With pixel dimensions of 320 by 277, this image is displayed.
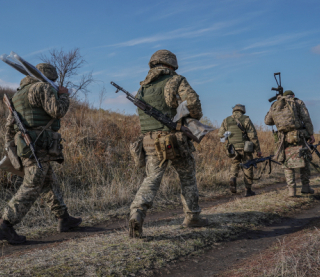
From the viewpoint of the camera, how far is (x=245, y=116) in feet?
25.8

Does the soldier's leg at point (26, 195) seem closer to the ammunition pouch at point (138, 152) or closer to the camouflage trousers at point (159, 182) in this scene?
the ammunition pouch at point (138, 152)

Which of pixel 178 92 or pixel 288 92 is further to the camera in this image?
pixel 288 92

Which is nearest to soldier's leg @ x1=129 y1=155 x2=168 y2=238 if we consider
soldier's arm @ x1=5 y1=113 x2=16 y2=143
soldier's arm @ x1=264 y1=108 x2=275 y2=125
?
soldier's arm @ x1=5 y1=113 x2=16 y2=143

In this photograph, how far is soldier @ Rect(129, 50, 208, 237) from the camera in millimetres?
3704

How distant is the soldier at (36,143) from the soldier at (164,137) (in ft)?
4.17

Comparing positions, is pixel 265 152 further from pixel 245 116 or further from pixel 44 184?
pixel 44 184

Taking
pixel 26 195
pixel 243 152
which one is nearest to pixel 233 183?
pixel 243 152

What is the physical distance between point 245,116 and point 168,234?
16.1 ft

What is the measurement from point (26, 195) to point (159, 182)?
182 cm

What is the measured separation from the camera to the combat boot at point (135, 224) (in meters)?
3.50

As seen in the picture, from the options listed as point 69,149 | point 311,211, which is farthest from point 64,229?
point 311,211

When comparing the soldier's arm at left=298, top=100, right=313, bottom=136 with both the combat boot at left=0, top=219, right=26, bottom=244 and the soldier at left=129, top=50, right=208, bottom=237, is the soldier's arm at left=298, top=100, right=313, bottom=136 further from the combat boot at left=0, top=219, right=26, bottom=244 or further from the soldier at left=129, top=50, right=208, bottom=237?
the combat boot at left=0, top=219, right=26, bottom=244

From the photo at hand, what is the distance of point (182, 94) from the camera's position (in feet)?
12.3

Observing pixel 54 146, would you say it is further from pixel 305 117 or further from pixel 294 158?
pixel 305 117
